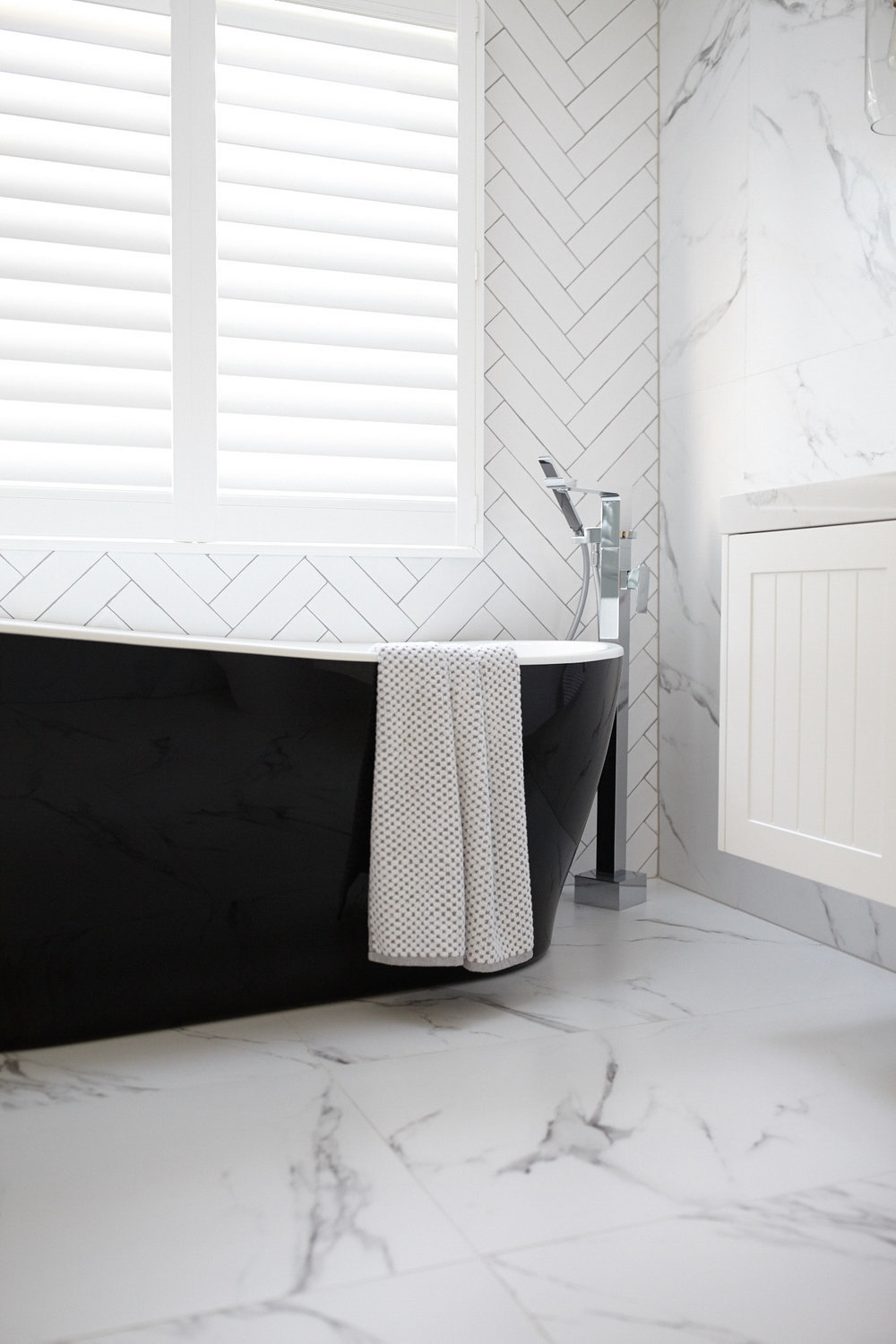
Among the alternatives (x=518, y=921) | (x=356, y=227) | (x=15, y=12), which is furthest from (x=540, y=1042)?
(x=15, y=12)

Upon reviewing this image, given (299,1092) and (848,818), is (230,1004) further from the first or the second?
(848,818)

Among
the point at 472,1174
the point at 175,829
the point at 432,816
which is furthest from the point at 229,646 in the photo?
the point at 472,1174

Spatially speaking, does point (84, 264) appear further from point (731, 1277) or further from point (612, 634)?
point (731, 1277)

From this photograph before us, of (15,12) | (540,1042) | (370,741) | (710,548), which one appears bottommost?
(540,1042)

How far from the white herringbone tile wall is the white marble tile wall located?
0.20 feet

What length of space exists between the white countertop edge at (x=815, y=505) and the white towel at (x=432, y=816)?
54 centimetres

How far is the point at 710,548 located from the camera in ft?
8.95

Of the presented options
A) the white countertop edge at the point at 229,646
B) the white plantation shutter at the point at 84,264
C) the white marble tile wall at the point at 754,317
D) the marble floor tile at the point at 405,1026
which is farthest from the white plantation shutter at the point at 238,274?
the marble floor tile at the point at 405,1026

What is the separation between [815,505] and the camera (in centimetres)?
177

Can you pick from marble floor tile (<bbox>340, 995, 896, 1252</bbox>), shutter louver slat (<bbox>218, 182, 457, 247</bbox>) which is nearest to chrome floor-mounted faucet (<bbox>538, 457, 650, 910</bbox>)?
shutter louver slat (<bbox>218, 182, 457, 247</bbox>)

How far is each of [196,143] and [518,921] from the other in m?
1.85

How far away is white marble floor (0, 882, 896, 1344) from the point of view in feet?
3.60

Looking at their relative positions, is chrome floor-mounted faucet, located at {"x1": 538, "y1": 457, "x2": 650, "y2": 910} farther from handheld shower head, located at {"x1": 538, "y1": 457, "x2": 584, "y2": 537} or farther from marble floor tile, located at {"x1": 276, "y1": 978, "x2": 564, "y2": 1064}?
marble floor tile, located at {"x1": 276, "y1": 978, "x2": 564, "y2": 1064}

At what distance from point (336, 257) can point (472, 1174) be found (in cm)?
203
